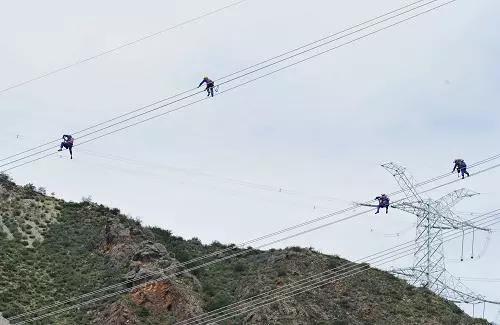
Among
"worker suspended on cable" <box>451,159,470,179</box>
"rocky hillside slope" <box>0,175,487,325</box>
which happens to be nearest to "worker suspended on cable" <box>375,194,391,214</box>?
"worker suspended on cable" <box>451,159,470,179</box>

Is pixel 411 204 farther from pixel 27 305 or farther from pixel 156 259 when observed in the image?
pixel 27 305

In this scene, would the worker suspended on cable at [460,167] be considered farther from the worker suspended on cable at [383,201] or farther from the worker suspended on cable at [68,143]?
the worker suspended on cable at [68,143]

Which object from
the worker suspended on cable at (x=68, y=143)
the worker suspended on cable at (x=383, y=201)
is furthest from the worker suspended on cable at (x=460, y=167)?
the worker suspended on cable at (x=68, y=143)

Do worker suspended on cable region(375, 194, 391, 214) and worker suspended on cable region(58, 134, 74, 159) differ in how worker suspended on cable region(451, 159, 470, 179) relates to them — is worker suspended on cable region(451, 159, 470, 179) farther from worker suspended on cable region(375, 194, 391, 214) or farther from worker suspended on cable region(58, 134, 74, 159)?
worker suspended on cable region(58, 134, 74, 159)

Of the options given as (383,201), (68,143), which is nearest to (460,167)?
(383,201)

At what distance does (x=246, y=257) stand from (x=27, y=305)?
105 ft

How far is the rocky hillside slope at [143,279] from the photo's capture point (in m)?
74.0

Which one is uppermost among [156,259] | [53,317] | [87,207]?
[87,207]

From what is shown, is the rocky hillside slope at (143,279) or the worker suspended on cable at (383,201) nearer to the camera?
the worker suspended on cable at (383,201)

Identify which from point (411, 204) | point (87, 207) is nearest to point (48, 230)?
point (87, 207)

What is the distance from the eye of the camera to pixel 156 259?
81938 millimetres

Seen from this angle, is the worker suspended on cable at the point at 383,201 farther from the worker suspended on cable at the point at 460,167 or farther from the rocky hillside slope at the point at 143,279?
the rocky hillside slope at the point at 143,279

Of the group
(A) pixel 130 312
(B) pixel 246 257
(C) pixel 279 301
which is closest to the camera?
(A) pixel 130 312

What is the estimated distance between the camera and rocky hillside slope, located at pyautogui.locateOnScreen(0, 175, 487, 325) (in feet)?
243
